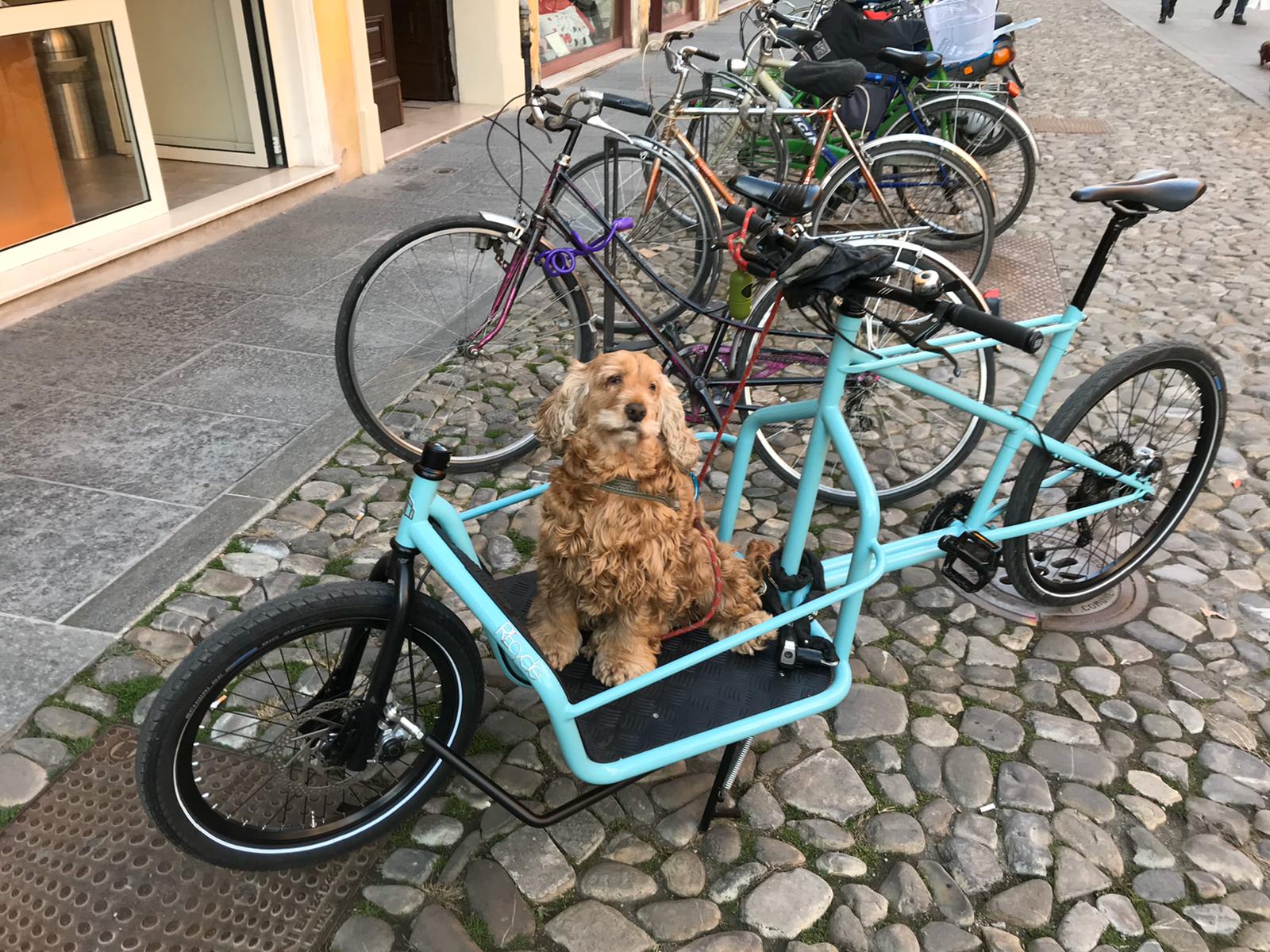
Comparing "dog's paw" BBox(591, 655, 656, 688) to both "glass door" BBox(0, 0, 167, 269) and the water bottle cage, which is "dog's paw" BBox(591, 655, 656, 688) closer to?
the water bottle cage

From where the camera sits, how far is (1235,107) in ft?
37.2

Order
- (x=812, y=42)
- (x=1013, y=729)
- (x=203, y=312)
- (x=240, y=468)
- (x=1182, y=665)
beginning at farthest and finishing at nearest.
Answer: (x=812, y=42) < (x=203, y=312) < (x=240, y=468) < (x=1182, y=665) < (x=1013, y=729)

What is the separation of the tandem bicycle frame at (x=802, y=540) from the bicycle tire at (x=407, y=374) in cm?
139

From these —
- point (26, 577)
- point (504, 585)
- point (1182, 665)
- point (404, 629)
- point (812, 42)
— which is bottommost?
point (1182, 665)

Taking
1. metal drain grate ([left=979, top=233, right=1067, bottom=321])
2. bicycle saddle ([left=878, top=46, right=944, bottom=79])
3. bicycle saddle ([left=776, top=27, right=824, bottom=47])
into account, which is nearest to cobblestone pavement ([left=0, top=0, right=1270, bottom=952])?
metal drain grate ([left=979, top=233, right=1067, bottom=321])

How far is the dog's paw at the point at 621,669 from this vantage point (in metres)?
2.44

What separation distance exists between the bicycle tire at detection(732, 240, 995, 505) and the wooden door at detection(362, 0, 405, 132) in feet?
21.3

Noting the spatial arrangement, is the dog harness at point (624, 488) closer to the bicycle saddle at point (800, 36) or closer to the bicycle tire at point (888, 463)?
the bicycle tire at point (888, 463)

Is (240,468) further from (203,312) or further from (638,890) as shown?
(638,890)

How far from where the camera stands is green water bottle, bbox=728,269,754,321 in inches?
174

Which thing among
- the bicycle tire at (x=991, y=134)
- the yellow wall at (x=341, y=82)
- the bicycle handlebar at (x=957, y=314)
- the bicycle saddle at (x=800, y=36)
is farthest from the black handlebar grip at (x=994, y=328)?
the yellow wall at (x=341, y=82)

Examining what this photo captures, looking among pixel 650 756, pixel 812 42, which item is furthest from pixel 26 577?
pixel 812 42

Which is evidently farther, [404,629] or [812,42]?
[812,42]

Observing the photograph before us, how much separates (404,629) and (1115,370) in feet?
7.54
